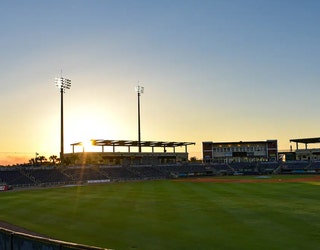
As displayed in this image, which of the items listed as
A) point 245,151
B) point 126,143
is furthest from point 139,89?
point 245,151

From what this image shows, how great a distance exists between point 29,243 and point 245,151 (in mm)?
134861

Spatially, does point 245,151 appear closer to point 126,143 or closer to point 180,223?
point 126,143

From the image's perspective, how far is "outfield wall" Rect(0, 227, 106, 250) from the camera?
22.7 feet

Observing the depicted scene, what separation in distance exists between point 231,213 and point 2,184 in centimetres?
4974

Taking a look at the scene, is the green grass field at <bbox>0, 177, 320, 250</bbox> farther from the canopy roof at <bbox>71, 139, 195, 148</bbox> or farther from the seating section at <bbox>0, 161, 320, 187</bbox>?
the canopy roof at <bbox>71, 139, 195, 148</bbox>

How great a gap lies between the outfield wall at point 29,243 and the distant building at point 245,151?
435 ft

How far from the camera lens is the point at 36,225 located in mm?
26609

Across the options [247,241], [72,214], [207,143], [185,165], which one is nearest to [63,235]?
[72,214]

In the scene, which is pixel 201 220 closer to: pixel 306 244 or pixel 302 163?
→ pixel 306 244

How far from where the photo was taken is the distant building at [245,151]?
13762 centimetres

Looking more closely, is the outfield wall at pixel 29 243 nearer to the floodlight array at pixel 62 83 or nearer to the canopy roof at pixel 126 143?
the floodlight array at pixel 62 83

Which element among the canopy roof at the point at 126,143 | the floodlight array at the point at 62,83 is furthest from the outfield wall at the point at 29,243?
the canopy roof at the point at 126,143

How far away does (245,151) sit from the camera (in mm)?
137750

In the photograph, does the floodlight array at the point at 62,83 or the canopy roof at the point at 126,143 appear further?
the canopy roof at the point at 126,143
